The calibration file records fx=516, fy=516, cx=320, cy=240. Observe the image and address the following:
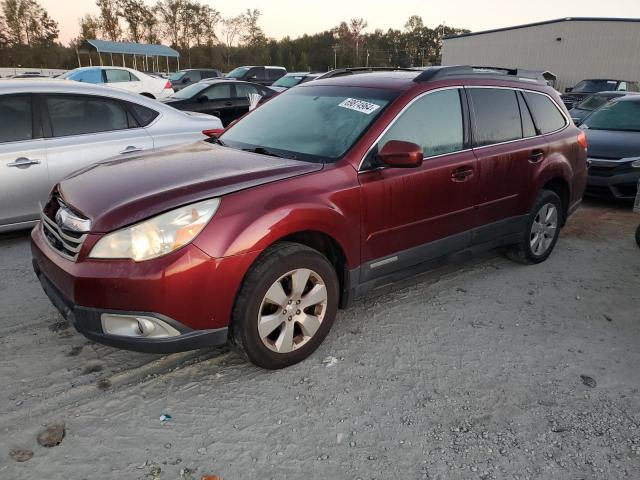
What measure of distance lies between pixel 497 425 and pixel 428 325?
43.0 inches

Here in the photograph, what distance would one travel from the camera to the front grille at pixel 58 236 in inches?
107

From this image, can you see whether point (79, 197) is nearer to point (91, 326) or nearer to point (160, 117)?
point (91, 326)

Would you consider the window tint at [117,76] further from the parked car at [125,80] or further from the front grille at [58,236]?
the front grille at [58,236]

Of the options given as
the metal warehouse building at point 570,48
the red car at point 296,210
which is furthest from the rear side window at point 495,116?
the metal warehouse building at point 570,48

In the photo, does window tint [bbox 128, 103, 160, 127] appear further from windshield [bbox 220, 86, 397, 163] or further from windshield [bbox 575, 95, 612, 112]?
windshield [bbox 575, 95, 612, 112]

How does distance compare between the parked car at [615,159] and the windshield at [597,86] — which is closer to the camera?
the parked car at [615,159]

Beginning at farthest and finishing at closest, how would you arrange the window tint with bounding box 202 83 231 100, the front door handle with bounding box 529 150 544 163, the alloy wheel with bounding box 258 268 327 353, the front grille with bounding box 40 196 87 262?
the window tint with bounding box 202 83 231 100 → the front door handle with bounding box 529 150 544 163 → the alloy wheel with bounding box 258 268 327 353 → the front grille with bounding box 40 196 87 262

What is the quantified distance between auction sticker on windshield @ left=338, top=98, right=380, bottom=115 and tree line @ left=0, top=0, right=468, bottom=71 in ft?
165

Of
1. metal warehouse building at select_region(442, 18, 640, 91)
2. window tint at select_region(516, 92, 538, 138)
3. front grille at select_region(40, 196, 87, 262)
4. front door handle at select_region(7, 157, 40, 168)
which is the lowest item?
front grille at select_region(40, 196, 87, 262)

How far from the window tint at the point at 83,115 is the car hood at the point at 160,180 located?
1995mm

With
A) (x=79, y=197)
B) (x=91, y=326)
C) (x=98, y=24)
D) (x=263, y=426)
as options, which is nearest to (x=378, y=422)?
(x=263, y=426)

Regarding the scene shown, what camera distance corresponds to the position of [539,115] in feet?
15.4

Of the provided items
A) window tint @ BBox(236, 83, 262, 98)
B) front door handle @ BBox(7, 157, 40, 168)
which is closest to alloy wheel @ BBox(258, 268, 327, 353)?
front door handle @ BBox(7, 157, 40, 168)

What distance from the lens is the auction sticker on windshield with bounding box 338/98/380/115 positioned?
352 cm
